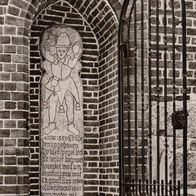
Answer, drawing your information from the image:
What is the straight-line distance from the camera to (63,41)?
673 centimetres

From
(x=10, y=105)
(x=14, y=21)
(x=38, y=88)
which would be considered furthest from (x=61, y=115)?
(x=14, y=21)

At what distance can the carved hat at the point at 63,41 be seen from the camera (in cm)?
671

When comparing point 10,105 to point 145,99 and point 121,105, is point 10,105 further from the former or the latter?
point 145,99

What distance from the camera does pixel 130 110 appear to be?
236 inches

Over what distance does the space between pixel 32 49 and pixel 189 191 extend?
95.4 inches

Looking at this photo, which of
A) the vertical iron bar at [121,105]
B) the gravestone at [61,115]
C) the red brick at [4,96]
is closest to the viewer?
the vertical iron bar at [121,105]

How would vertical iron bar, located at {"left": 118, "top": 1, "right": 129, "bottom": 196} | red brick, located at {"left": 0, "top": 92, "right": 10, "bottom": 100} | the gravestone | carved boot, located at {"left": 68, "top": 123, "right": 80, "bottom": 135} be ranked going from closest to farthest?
vertical iron bar, located at {"left": 118, "top": 1, "right": 129, "bottom": 196}, red brick, located at {"left": 0, "top": 92, "right": 10, "bottom": 100}, the gravestone, carved boot, located at {"left": 68, "top": 123, "right": 80, "bottom": 135}

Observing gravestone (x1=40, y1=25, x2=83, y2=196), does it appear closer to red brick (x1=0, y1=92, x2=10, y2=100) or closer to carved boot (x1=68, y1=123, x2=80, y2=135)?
carved boot (x1=68, y1=123, x2=80, y2=135)

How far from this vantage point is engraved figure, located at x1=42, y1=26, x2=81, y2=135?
6602 millimetres

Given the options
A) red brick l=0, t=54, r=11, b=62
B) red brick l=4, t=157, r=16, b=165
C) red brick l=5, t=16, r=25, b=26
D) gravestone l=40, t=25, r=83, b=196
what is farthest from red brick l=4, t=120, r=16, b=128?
red brick l=5, t=16, r=25, b=26

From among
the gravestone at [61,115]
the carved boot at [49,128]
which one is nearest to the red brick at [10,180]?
the gravestone at [61,115]

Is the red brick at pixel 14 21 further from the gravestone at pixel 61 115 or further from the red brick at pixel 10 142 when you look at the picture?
the red brick at pixel 10 142

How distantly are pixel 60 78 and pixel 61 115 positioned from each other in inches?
17.0

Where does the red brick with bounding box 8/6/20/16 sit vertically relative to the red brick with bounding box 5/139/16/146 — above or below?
above
